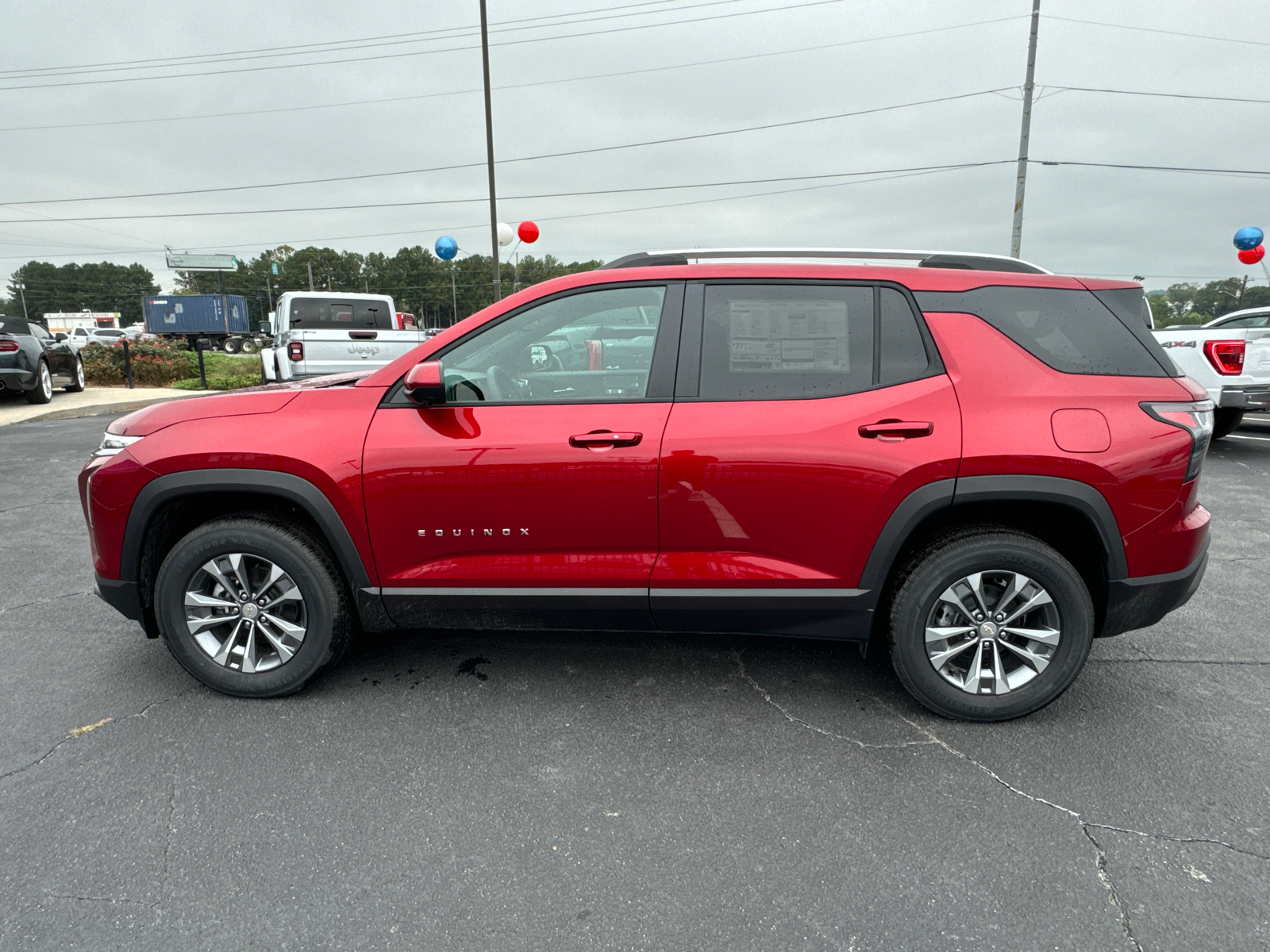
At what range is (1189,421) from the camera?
9.33 ft

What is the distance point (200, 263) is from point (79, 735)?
72.0 m

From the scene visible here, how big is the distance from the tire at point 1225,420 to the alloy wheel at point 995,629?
811 centimetres

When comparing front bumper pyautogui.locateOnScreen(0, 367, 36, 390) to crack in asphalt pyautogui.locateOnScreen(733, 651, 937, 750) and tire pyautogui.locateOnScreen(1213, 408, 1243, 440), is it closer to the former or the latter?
crack in asphalt pyautogui.locateOnScreen(733, 651, 937, 750)

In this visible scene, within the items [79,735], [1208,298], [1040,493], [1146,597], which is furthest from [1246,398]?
[1208,298]

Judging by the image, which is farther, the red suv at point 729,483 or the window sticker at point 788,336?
the window sticker at point 788,336

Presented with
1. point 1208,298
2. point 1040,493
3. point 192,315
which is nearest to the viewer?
point 1040,493

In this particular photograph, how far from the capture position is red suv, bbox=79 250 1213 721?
2.83 metres

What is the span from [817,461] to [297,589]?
207 centimetres

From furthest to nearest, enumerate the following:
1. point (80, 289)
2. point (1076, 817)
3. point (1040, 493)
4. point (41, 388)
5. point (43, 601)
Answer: point (80, 289), point (41, 388), point (43, 601), point (1040, 493), point (1076, 817)

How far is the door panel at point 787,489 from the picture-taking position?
2.82m

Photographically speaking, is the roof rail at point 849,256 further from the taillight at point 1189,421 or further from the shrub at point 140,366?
the shrub at point 140,366

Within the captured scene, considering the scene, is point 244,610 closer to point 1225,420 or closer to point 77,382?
point 1225,420

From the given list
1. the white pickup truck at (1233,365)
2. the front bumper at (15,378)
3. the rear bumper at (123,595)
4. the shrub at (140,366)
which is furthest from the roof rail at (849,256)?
the shrub at (140,366)

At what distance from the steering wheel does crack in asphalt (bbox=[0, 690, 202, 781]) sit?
5.85 feet
